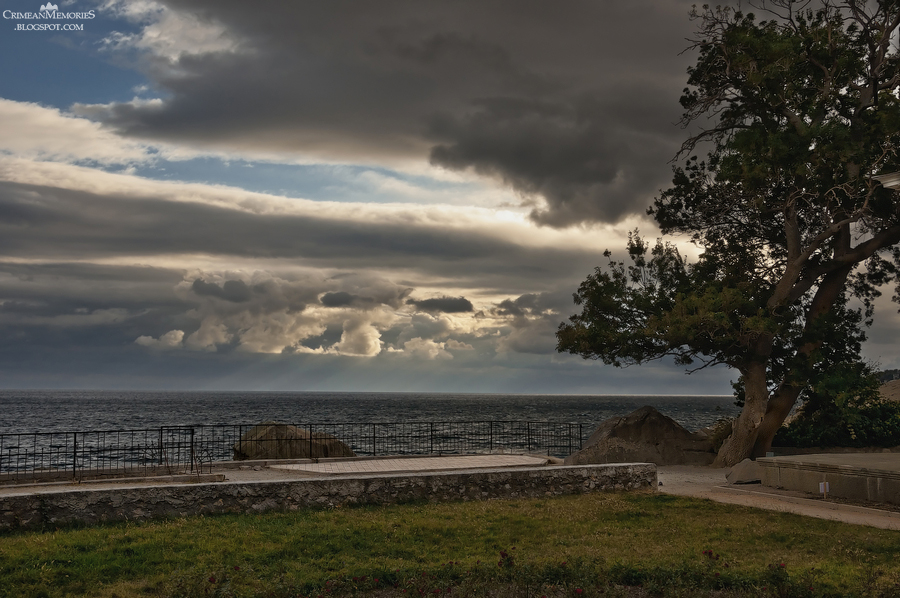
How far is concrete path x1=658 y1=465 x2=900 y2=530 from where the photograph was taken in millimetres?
12531

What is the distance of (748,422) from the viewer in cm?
2123

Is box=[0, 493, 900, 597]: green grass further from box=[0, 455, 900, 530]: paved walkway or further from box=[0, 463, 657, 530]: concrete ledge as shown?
box=[0, 455, 900, 530]: paved walkway

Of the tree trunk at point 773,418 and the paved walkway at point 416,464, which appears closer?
the paved walkway at point 416,464

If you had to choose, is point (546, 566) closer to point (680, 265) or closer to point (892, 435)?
point (680, 265)

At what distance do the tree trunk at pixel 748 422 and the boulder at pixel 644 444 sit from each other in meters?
1.05

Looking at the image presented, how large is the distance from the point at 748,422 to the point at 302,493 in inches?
579

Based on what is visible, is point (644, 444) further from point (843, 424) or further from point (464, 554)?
point (464, 554)

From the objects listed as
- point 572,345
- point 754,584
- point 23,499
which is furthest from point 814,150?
point 23,499

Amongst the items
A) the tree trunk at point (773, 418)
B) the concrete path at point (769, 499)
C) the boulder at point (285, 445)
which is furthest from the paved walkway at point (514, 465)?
the boulder at point (285, 445)

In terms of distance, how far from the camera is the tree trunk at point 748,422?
21.2 meters

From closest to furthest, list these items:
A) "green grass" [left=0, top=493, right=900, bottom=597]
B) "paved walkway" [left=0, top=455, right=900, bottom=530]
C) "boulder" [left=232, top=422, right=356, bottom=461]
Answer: "green grass" [left=0, top=493, right=900, bottom=597], "paved walkway" [left=0, top=455, right=900, bottom=530], "boulder" [left=232, top=422, right=356, bottom=461]

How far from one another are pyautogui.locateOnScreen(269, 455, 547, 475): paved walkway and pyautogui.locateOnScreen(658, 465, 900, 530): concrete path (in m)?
3.90

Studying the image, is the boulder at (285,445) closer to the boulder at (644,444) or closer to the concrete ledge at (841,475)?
the boulder at (644,444)

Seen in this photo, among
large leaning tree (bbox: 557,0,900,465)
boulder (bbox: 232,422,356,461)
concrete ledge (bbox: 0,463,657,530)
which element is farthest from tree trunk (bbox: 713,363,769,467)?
boulder (bbox: 232,422,356,461)
